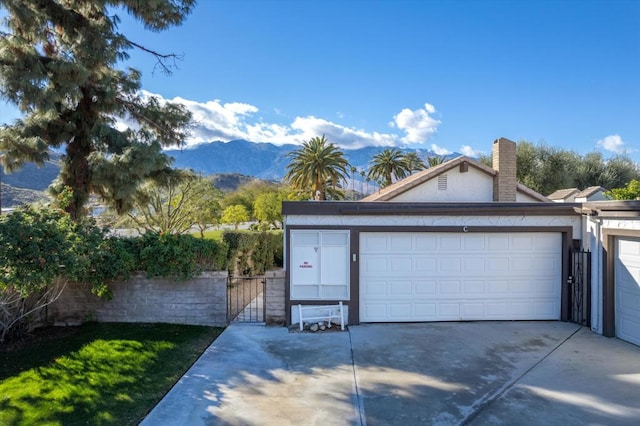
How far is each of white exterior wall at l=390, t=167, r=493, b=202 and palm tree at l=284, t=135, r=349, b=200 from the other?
18321 millimetres

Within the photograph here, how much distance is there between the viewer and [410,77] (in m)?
25.9

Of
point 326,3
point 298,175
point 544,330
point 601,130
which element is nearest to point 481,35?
point 326,3

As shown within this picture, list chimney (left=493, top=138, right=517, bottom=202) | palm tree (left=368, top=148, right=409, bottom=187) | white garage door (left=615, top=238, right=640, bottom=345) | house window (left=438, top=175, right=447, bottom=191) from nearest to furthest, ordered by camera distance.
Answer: white garage door (left=615, top=238, right=640, bottom=345) < chimney (left=493, top=138, right=517, bottom=202) < house window (left=438, top=175, right=447, bottom=191) < palm tree (left=368, top=148, right=409, bottom=187)

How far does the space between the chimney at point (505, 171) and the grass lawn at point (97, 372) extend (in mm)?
10418

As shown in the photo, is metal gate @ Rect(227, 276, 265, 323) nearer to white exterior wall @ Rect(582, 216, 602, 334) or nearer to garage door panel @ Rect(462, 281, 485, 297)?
garage door panel @ Rect(462, 281, 485, 297)

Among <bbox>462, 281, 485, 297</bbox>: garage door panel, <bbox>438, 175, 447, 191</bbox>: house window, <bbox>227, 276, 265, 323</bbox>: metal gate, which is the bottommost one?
<bbox>227, 276, 265, 323</bbox>: metal gate

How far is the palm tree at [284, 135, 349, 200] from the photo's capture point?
103 feet

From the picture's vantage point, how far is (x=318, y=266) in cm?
884

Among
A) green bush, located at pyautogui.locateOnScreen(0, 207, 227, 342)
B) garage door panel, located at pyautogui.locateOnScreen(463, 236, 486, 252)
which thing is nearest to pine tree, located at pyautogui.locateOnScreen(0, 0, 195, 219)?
green bush, located at pyautogui.locateOnScreen(0, 207, 227, 342)

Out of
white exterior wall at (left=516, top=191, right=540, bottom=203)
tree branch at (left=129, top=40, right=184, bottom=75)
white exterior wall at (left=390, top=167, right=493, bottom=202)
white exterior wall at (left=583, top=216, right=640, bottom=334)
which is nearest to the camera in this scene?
white exterior wall at (left=583, top=216, right=640, bottom=334)

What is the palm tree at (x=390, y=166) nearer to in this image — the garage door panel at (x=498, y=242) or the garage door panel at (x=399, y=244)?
the garage door panel at (x=498, y=242)

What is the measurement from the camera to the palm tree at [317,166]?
3136 centimetres

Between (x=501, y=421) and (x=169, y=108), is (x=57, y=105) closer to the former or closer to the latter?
(x=169, y=108)

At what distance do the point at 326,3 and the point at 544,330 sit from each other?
13818 millimetres
